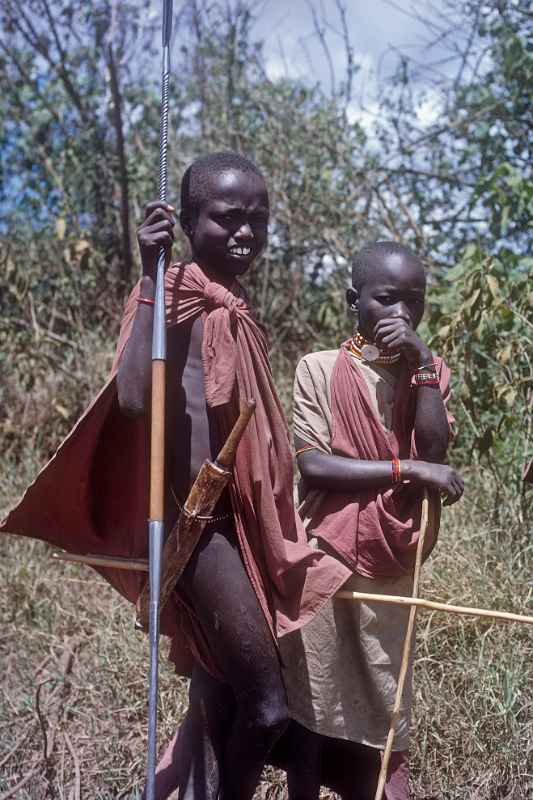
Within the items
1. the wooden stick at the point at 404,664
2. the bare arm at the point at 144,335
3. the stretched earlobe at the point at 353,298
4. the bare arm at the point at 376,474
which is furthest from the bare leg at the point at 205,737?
the stretched earlobe at the point at 353,298

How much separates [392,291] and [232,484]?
72 centimetres

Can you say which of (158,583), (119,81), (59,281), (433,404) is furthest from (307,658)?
(119,81)

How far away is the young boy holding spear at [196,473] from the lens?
93.4 inches

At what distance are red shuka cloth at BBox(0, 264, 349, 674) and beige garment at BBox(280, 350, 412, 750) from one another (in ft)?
0.57

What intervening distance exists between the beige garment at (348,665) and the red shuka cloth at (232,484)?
0.57 ft

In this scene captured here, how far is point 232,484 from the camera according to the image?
8.02 ft

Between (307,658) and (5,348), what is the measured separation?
4647 millimetres

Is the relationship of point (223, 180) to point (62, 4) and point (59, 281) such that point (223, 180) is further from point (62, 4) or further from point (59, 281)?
point (62, 4)

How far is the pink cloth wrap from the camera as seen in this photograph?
2553 millimetres

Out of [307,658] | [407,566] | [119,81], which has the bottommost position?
[307,658]

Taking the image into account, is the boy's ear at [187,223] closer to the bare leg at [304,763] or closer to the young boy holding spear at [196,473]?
the young boy holding spear at [196,473]

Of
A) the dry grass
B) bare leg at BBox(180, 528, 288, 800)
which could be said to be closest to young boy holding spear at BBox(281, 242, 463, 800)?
bare leg at BBox(180, 528, 288, 800)

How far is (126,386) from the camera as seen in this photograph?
2375 millimetres

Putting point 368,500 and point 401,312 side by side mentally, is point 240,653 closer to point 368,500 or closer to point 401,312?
point 368,500
